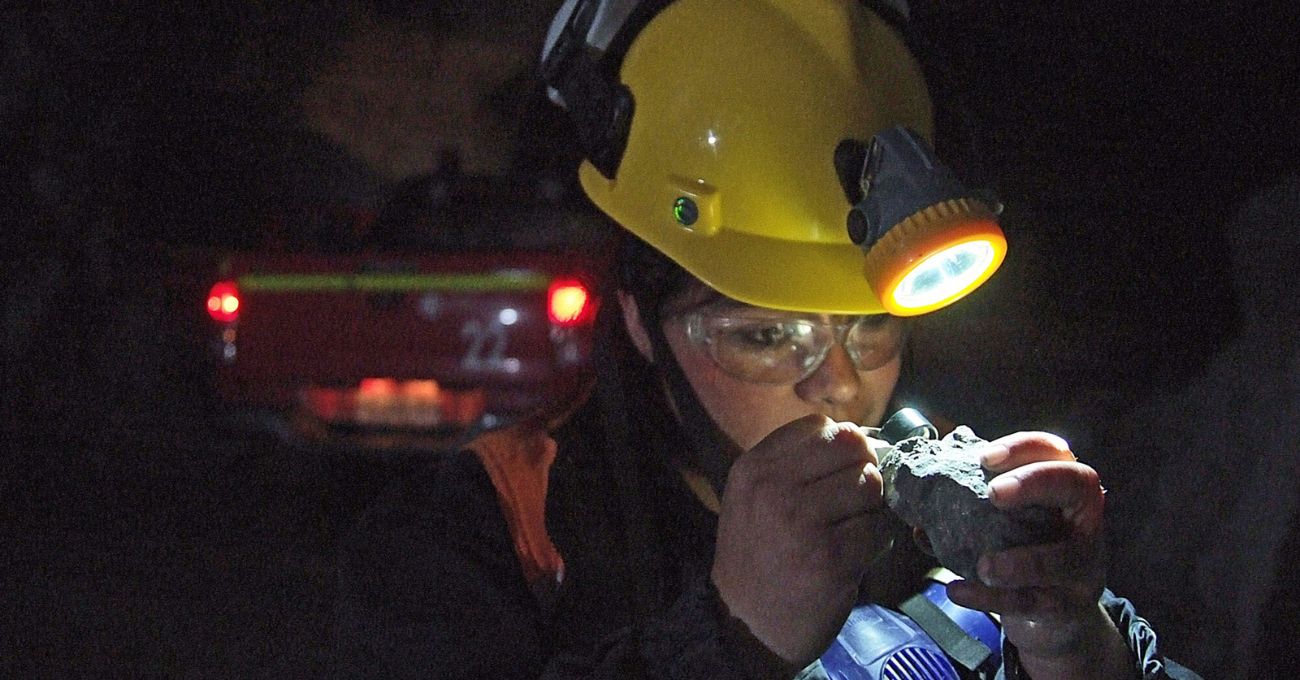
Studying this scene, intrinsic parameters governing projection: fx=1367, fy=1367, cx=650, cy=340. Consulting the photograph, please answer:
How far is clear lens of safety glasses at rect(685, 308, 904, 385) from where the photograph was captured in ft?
7.45

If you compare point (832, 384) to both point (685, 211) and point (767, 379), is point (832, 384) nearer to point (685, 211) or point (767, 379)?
point (767, 379)

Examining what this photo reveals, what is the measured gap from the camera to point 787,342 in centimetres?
229

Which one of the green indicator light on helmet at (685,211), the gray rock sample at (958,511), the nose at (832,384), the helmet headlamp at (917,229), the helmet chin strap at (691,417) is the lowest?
the helmet chin strap at (691,417)

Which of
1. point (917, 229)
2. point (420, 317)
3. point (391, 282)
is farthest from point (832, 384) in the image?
point (391, 282)

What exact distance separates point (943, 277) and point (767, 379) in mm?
353

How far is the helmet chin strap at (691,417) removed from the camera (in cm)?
236

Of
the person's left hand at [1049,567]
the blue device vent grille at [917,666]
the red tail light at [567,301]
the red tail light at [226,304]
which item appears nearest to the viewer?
the person's left hand at [1049,567]

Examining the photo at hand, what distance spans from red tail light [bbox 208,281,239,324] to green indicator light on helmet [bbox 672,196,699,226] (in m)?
4.81

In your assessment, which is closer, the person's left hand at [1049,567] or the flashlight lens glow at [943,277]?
the person's left hand at [1049,567]

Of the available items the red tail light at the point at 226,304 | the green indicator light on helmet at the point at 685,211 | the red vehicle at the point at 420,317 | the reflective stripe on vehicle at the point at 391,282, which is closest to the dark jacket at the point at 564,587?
the green indicator light on helmet at the point at 685,211

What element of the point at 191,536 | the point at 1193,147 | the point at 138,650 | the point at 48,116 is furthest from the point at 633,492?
the point at 48,116

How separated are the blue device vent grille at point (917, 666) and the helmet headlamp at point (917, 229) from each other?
0.51 metres

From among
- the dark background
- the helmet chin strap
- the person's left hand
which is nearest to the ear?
the helmet chin strap

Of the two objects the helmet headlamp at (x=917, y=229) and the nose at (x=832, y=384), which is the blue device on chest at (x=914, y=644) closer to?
the nose at (x=832, y=384)
